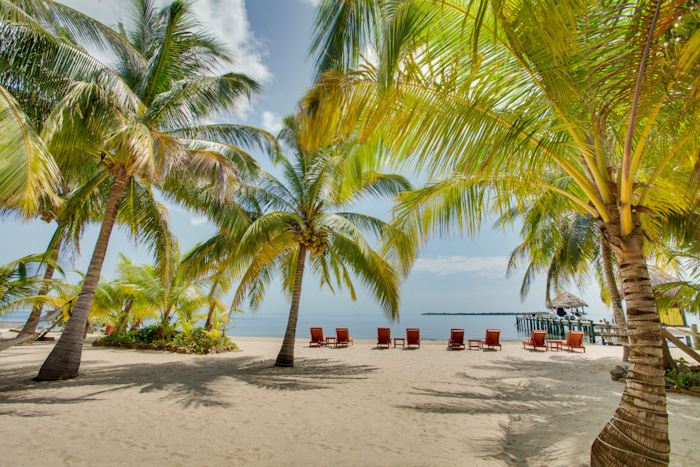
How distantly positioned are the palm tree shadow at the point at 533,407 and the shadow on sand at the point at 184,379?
2863 millimetres

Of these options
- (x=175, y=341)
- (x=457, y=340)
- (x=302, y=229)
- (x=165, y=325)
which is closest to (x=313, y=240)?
(x=302, y=229)

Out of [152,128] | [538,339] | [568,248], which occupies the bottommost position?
[538,339]

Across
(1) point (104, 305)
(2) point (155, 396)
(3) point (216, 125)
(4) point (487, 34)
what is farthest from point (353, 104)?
(1) point (104, 305)

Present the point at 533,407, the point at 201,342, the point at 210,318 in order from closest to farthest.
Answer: the point at 533,407 < the point at 201,342 < the point at 210,318

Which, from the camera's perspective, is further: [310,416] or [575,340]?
[575,340]

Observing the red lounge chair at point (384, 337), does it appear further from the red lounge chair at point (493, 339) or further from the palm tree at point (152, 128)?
the palm tree at point (152, 128)

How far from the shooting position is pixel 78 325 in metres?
8.00

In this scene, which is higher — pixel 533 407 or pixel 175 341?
pixel 175 341

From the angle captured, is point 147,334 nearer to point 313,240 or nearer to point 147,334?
point 147,334

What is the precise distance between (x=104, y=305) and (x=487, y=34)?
17.6 m

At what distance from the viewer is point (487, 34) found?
3404 millimetres

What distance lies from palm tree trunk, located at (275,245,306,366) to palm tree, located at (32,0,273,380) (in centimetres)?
328

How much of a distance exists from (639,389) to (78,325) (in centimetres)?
1000

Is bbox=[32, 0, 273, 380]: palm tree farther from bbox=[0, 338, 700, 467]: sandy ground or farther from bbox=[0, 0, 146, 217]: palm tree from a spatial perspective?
bbox=[0, 338, 700, 467]: sandy ground
